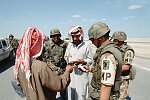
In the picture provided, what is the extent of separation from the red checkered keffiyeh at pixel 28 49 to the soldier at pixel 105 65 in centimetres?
67

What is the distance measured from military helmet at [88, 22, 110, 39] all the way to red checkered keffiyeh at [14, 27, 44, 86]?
645 mm

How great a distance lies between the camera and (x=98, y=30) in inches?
114

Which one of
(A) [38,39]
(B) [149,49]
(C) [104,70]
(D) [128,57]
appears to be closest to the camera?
(C) [104,70]

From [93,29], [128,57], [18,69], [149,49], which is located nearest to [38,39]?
[18,69]

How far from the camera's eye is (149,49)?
20.1 metres

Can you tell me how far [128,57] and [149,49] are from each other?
16.5m

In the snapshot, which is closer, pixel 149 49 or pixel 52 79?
pixel 52 79

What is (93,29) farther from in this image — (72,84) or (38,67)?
(72,84)

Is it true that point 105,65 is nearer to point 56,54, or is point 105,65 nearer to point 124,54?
point 124,54

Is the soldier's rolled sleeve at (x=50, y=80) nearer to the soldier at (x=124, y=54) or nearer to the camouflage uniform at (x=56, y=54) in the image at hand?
the soldier at (x=124, y=54)

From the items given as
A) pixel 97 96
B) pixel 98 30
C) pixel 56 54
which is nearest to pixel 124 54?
pixel 97 96

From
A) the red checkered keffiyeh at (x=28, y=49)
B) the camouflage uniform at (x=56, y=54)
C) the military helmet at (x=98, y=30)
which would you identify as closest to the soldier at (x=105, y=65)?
the military helmet at (x=98, y=30)

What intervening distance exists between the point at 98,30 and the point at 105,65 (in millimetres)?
504

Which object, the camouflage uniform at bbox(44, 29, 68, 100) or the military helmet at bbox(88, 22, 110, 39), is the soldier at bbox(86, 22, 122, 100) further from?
the camouflage uniform at bbox(44, 29, 68, 100)
